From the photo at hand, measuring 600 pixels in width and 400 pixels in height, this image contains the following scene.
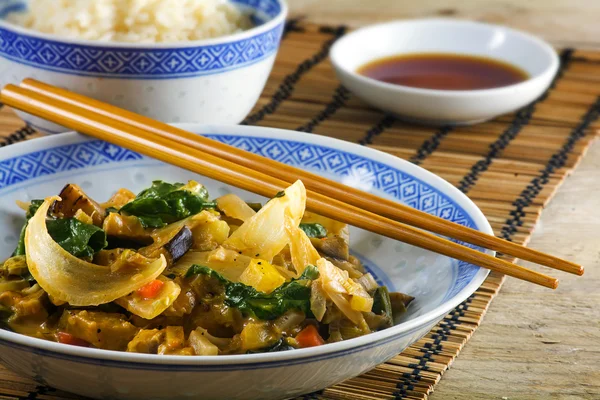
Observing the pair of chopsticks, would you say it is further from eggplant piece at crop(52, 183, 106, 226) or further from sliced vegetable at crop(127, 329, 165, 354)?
sliced vegetable at crop(127, 329, 165, 354)

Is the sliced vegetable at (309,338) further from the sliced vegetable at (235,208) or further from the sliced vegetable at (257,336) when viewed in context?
the sliced vegetable at (235,208)

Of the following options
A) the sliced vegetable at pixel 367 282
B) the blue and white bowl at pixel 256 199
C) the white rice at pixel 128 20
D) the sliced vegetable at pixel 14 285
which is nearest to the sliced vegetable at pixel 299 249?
the sliced vegetable at pixel 367 282

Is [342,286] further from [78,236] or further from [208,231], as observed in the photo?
[78,236]

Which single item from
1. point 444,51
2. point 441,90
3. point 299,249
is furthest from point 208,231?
point 444,51

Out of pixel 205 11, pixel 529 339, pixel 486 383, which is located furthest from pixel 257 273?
pixel 205 11

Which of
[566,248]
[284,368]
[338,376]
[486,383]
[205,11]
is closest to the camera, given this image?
[284,368]

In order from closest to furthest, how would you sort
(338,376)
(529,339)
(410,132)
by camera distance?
(338,376) < (529,339) < (410,132)

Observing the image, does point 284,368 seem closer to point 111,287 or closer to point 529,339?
point 111,287
